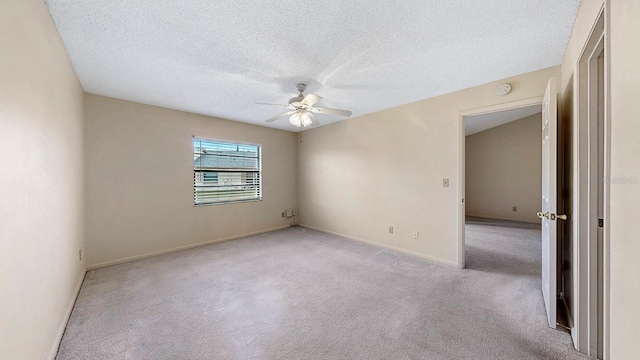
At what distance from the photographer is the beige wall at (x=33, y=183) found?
1070mm

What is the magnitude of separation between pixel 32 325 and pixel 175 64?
215 centimetres

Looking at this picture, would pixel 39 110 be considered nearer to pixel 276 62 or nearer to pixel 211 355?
pixel 276 62

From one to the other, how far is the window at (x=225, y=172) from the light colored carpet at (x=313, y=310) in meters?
1.23

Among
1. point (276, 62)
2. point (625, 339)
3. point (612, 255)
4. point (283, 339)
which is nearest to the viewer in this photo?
point (625, 339)

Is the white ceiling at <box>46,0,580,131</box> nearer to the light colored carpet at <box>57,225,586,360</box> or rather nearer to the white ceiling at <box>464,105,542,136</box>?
the light colored carpet at <box>57,225,586,360</box>

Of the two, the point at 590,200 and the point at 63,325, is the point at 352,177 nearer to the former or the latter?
the point at 590,200

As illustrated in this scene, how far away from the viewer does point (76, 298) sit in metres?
2.29

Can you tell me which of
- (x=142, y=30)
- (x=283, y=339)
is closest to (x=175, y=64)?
(x=142, y=30)

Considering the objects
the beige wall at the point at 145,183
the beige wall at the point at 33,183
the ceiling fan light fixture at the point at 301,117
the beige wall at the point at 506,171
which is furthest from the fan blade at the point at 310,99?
the beige wall at the point at 506,171

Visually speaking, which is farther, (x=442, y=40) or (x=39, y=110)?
(x=442, y=40)

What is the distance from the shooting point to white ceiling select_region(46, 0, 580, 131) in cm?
155

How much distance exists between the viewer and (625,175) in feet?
2.82

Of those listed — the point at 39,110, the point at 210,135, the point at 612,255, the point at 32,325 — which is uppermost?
the point at 210,135

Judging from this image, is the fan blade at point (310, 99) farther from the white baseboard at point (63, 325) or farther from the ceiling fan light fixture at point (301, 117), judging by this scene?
the white baseboard at point (63, 325)
